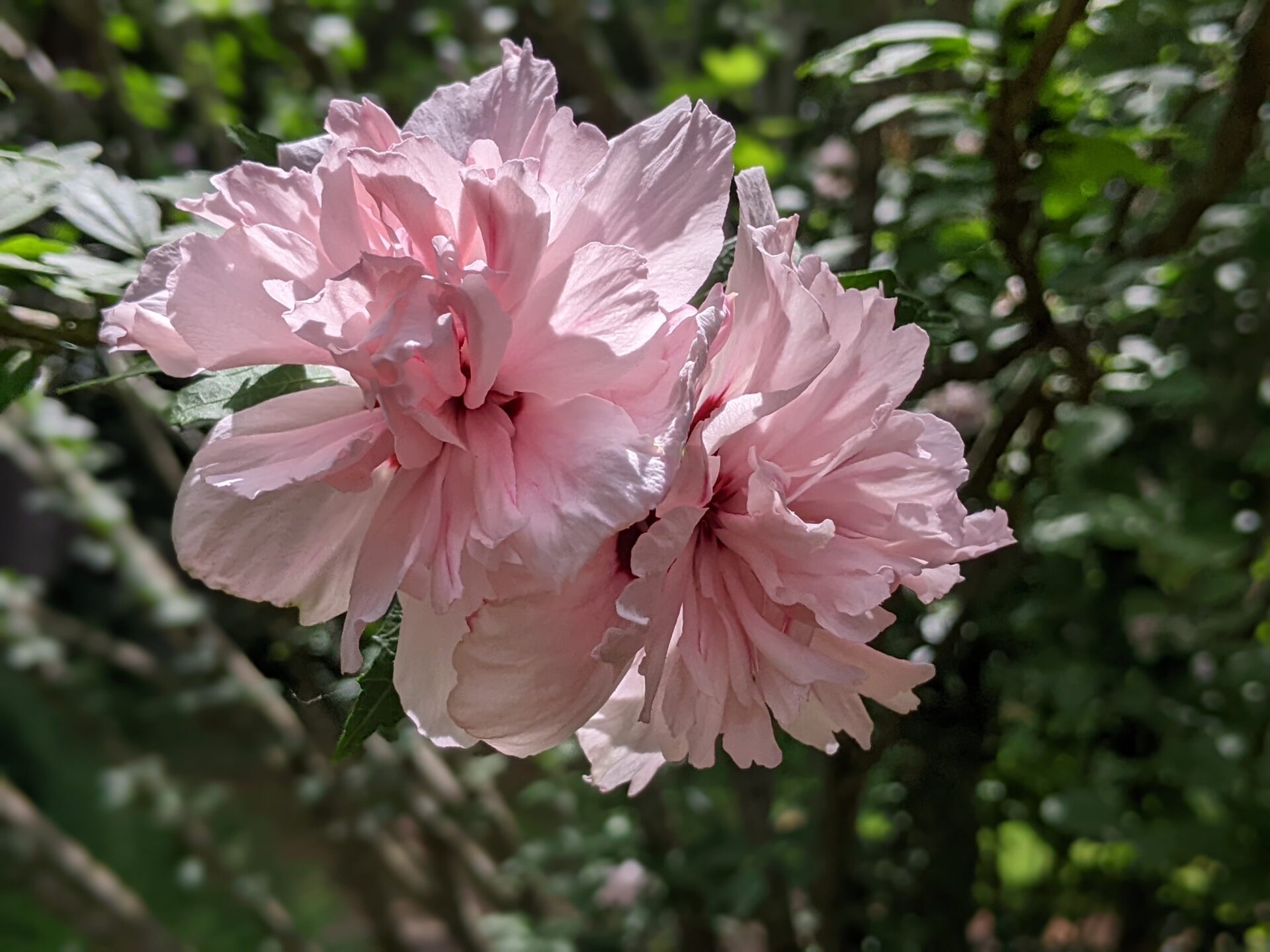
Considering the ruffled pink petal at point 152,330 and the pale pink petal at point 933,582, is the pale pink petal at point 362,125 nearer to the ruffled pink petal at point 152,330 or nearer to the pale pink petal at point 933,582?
the ruffled pink petal at point 152,330

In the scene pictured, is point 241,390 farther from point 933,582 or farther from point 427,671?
point 933,582

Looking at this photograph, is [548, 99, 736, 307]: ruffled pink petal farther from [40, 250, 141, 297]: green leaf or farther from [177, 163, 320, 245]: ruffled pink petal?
[40, 250, 141, 297]: green leaf

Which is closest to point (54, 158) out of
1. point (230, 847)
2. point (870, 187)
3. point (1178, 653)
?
point (870, 187)

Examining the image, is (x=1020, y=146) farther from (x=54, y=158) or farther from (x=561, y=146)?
(x=54, y=158)

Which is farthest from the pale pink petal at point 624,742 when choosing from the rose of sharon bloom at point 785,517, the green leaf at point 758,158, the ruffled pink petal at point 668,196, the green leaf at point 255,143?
the green leaf at point 758,158

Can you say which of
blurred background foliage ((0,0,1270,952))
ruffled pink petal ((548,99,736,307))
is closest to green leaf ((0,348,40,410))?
blurred background foliage ((0,0,1270,952))

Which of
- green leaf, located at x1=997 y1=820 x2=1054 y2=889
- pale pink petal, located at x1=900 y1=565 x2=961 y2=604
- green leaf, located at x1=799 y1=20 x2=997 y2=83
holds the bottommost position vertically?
green leaf, located at x1=997 y1=820 x2=1054 y2=889
